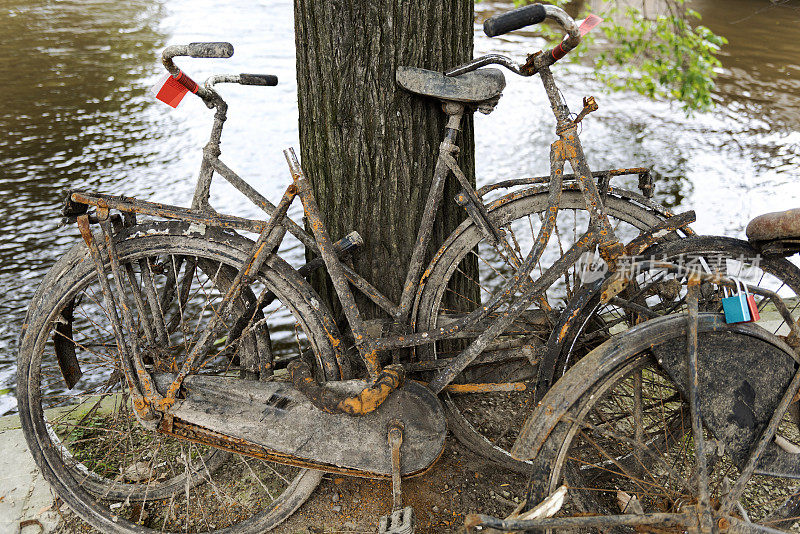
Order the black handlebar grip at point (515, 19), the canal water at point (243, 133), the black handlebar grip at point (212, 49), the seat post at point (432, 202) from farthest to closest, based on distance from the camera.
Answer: the canal water at point (243, 133), the seat post at point (432, 202), the black handlebar grip at point (212, 49), the black handlebar grip at point (515, 19)

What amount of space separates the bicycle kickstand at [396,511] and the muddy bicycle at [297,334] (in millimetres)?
11

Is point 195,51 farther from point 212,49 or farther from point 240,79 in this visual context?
point 240,79

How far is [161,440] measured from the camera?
110 inches

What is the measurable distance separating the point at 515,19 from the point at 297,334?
1391mm

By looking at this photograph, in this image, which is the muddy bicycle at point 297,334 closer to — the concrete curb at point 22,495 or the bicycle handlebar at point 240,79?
the bicycle handlebar at point 240,79

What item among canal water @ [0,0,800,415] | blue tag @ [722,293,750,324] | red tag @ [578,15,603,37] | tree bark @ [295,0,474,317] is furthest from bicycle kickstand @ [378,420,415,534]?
canal water @ [0,0,800,415]

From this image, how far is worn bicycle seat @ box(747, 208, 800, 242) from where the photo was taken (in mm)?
2008

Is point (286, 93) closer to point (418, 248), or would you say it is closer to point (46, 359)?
point (46, 359)

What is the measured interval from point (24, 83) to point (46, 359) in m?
5.09

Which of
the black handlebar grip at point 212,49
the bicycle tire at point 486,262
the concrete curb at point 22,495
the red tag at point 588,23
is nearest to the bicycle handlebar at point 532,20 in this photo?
the red tag at point 588,23

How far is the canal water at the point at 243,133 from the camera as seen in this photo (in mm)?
5184

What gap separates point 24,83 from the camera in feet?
24.7

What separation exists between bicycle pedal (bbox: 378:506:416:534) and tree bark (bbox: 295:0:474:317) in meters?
0.89

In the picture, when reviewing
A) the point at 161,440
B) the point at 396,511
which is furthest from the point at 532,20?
the point at 161,440
